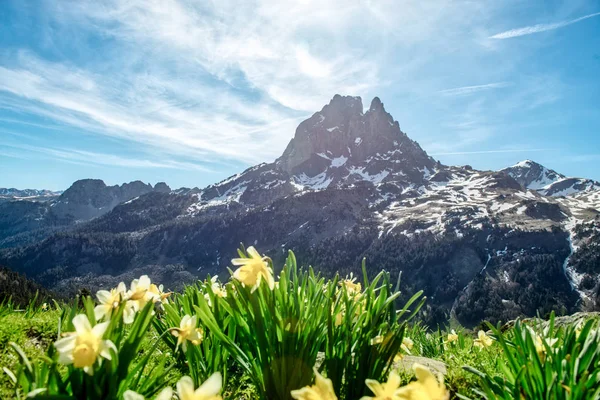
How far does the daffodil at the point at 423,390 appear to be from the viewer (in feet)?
4.16

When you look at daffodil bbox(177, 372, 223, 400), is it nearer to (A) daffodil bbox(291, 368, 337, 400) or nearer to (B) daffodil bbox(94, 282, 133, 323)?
(A) daffodil bbox(291, 368, 337, 400)

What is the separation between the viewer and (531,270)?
194 metres

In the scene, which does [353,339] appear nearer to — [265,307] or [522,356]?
[265,307]

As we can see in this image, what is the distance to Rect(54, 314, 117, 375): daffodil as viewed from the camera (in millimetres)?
1554

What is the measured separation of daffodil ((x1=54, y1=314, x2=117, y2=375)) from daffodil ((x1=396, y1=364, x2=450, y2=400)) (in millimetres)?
1262

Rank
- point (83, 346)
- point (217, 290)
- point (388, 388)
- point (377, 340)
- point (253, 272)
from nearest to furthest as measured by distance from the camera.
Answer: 1. point (388, 388)
2. point (83, 346)
3. point (253, 272)
4. point (377, 340)
5. point (217, 290)

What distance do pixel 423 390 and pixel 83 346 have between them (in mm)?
1448

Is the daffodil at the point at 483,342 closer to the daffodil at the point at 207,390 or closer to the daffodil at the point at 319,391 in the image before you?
the daffodil at the point at 319,391

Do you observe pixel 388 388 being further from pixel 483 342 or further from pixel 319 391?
pixel 483 342

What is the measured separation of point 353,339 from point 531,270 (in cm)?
23306

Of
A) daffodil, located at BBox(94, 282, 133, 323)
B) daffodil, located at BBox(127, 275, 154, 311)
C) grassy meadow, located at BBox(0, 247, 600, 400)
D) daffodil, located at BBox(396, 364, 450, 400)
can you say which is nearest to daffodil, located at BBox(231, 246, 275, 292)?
grassy meadow, located at BBox(0, 247, 600, 400)

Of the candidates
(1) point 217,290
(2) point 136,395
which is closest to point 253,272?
(2) point 136,395

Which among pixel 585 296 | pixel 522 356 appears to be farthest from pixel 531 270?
pixel 522 356

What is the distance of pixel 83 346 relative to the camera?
5.18 feet
